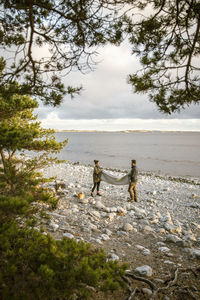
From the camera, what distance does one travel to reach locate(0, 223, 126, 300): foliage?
1879 mm

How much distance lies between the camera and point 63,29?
14.2 feet

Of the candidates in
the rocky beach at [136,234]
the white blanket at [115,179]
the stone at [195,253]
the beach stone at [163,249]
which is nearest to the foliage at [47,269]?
the rocky beach at [136,234]

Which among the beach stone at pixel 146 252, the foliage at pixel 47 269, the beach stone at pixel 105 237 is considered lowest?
the beach stone at pixel 146 252

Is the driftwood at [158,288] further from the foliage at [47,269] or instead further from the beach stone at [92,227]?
the beach stone at [92,227]

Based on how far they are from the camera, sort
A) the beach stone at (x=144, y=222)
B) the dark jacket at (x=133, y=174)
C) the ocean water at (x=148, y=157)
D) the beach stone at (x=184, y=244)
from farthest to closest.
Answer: the ocean water at (x=148, y=157), the dark jacket at (x=133, y=174), the beach stone at (x=144, y=222), the beach stone at (x=184, y=244)

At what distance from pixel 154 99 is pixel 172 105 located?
1.43 feet

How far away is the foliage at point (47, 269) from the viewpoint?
1.88 metres

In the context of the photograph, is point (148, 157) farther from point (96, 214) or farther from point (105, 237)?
point (105, 237)

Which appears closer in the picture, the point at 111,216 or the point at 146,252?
the point at 146,252

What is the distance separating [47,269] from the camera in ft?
6.15

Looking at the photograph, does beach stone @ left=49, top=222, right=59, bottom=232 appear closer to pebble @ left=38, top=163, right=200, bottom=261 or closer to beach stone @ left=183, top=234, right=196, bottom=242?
pebble @ left=38, top=163, right=200, bottom=261

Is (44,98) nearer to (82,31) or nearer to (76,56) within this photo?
(76,56)

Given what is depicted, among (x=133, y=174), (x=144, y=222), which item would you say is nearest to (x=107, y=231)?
(x=144, y=222)

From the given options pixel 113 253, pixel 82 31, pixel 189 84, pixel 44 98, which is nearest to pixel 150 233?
pixel 113 253
